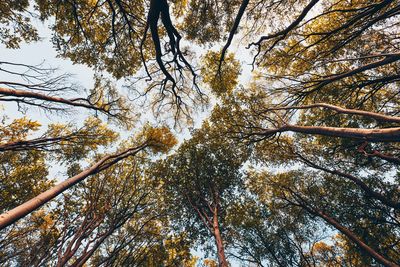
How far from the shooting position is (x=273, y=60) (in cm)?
694

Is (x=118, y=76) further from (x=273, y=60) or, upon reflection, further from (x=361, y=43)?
(x=361, y=43)

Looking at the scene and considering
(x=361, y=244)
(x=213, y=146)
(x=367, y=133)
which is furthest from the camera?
(x=213, y=146)

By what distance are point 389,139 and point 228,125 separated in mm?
6812

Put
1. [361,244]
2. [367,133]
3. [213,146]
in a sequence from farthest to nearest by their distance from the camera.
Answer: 1. [213,146]
2. [361,244]
3. [367,133]

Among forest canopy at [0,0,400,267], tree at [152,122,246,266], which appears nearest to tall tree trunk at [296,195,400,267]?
forest canopy at [0,0,400,267]

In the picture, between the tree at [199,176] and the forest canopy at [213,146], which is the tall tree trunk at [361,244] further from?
the tree at [199,176]

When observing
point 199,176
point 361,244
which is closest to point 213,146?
point 199,176

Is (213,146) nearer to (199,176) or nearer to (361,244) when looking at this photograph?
(199,176)

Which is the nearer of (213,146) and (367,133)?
(367,133)

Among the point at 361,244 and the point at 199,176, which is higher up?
the point at 199,176

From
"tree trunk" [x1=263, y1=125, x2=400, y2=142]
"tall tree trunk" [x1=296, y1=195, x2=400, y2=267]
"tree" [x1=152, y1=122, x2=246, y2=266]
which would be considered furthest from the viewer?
"tree" [x1=152, y1=122, x2=246, y2=266]

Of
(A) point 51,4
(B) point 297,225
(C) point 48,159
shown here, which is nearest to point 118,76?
(A) point 51,4

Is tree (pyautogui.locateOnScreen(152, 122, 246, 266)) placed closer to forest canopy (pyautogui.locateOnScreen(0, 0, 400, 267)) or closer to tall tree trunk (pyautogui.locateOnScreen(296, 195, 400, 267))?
forest canopy (pyautogui.locateOnScreen(0, 0, 400, 267))

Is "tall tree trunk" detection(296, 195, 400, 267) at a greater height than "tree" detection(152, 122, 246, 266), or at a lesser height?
lesser
